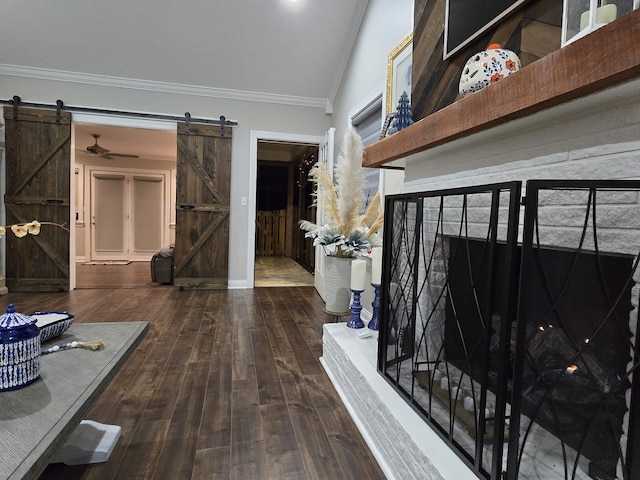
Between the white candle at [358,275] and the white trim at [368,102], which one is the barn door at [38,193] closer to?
the white trim at [368,102]

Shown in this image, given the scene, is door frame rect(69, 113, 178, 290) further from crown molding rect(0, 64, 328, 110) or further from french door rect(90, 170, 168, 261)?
french door rect(90, 170, 168, 261)

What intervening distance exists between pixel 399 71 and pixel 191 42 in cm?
257

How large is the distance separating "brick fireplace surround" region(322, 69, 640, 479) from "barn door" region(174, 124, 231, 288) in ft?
10.7

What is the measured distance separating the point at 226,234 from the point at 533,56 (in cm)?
409

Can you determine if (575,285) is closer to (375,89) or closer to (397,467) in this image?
(397,467)

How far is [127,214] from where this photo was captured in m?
7.57

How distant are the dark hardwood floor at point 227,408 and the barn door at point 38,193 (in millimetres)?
1420

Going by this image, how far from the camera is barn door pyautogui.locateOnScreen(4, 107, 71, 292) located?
160 inches

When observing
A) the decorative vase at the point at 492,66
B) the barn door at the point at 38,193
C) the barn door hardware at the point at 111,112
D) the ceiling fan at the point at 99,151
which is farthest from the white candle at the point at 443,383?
the ceiling fan at the point at 99,151

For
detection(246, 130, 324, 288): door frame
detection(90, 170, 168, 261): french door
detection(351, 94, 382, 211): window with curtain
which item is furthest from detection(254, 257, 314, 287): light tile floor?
detection(90, 170, 168, 261): french door

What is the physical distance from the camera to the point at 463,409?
117 centimetres

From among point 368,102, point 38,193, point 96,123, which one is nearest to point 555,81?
point 368,102

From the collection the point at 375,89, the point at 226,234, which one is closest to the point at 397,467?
the point at 375,89

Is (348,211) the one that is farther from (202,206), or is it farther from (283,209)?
(283,209)
